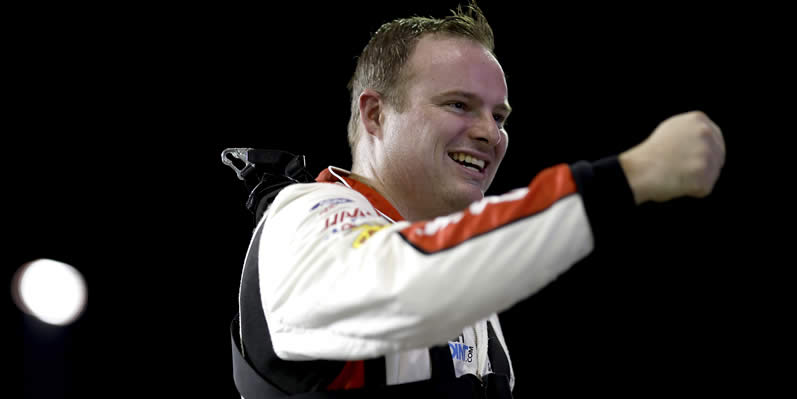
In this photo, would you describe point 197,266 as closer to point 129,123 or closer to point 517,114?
point 129,123

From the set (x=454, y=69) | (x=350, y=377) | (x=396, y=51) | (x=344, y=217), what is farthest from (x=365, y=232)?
(x=396, y=51)

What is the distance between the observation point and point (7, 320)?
3.24m

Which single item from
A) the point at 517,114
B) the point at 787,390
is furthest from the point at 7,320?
the point at 787,390

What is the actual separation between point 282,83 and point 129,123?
2.47 feet

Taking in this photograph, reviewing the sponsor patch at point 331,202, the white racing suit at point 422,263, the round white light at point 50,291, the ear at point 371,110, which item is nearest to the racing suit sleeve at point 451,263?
the white racing suit at point 422,263

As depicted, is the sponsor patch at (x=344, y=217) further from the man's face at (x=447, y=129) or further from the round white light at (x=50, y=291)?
the round white light at (x=50, y=291)

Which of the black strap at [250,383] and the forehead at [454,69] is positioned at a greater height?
the forehead at [454,69]

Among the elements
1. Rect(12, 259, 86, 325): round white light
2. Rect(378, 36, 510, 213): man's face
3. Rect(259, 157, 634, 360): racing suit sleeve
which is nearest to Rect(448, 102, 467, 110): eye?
Rect(378, 36, 510, 213): man's face

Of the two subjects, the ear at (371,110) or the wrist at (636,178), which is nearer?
the wrist at (636,178)

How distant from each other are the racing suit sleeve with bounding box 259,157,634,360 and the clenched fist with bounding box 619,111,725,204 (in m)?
0.02

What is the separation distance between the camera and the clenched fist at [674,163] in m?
0.72

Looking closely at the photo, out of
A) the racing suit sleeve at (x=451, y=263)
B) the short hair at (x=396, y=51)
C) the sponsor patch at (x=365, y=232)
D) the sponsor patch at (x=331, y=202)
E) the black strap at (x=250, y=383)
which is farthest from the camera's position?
the short hair at (x=396, y=51)

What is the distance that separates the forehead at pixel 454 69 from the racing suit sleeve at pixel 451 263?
0.61 meters

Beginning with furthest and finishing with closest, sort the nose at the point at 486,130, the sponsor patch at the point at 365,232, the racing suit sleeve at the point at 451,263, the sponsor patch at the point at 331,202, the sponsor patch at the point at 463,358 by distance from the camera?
the nose at the point at 486,130, the sponsor patch at the point at 463,358, the sponsor patch at the point at 331,202, the sponsor patch at the point at 365,232, the racing suit sleeve at the point at 451,263
